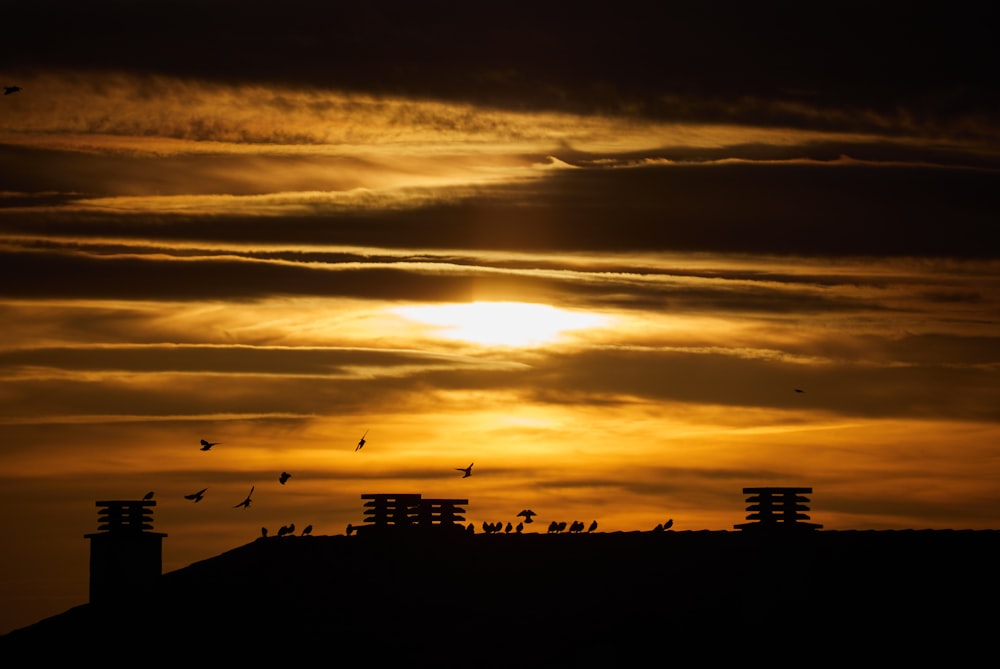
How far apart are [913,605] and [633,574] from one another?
22.8 ft

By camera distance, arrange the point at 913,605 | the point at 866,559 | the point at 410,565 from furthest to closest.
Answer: the point at 410,565
the point at 866,559
the point at 913,605

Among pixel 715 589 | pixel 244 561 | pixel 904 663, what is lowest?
pixel 904 663

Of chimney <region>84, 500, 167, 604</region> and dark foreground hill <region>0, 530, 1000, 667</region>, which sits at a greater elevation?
chimney <region>84, 500, 167, 604</region>

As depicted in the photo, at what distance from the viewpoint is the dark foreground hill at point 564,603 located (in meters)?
42.7

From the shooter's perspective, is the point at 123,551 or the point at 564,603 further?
the point at 123,551

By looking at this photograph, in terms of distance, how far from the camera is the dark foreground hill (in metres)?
42.7

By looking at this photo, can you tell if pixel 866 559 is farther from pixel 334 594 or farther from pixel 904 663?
pixel 334 594

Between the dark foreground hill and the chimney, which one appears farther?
the chimney

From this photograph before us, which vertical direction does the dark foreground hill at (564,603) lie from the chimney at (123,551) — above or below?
below

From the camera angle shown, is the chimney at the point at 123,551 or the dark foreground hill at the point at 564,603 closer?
the dark foreground hill at the point at 564,603

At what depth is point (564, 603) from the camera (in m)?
46.0

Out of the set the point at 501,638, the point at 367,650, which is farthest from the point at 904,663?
the point at 367,650

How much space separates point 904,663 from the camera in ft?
135

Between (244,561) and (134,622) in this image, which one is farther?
(244,561)
